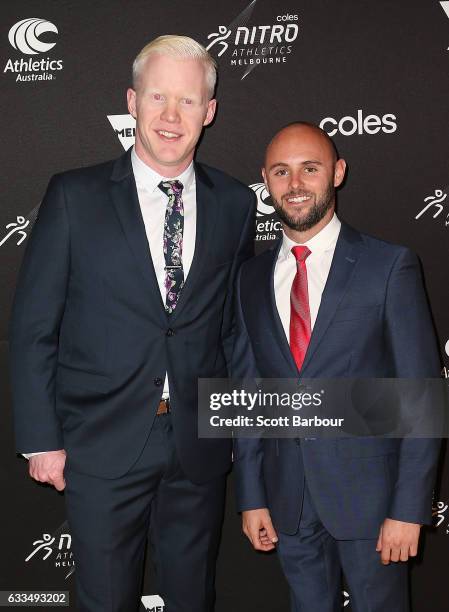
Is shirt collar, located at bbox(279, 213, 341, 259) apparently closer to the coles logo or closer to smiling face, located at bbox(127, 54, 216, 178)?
smiling face, located at bbox(127, 54, 216, 178)

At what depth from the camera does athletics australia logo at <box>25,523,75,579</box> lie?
120 inches

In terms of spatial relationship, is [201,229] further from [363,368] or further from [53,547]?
[53,547]

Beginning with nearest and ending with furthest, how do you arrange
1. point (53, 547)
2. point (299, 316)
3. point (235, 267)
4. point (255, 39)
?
1. point (299, 316)
2. point (235, 267)
3. point (255, 39)
4. point (53, 547)

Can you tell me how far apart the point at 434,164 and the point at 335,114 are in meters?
0.45

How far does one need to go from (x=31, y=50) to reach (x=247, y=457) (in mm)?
1835

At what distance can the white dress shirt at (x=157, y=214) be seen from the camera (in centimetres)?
227

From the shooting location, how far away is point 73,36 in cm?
284

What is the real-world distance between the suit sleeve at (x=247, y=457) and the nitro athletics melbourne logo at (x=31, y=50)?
4.37ft

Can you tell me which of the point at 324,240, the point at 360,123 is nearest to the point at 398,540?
the point at 324,240

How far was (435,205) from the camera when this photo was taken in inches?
113

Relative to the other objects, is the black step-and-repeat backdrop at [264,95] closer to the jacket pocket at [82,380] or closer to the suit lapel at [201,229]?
the suit lapel at [201,229]

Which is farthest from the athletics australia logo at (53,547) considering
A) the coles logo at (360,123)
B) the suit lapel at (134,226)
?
the coles logo at (360,123)

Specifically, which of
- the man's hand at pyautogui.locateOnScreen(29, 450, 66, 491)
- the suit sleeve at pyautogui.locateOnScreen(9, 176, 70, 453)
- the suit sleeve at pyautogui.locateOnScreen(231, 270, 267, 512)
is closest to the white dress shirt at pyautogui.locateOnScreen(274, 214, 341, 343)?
the suit sleeve at pyautogui.locateOnScreen(231, 270, 267, 512)

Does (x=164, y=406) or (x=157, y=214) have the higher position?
(x=157, y=214)
